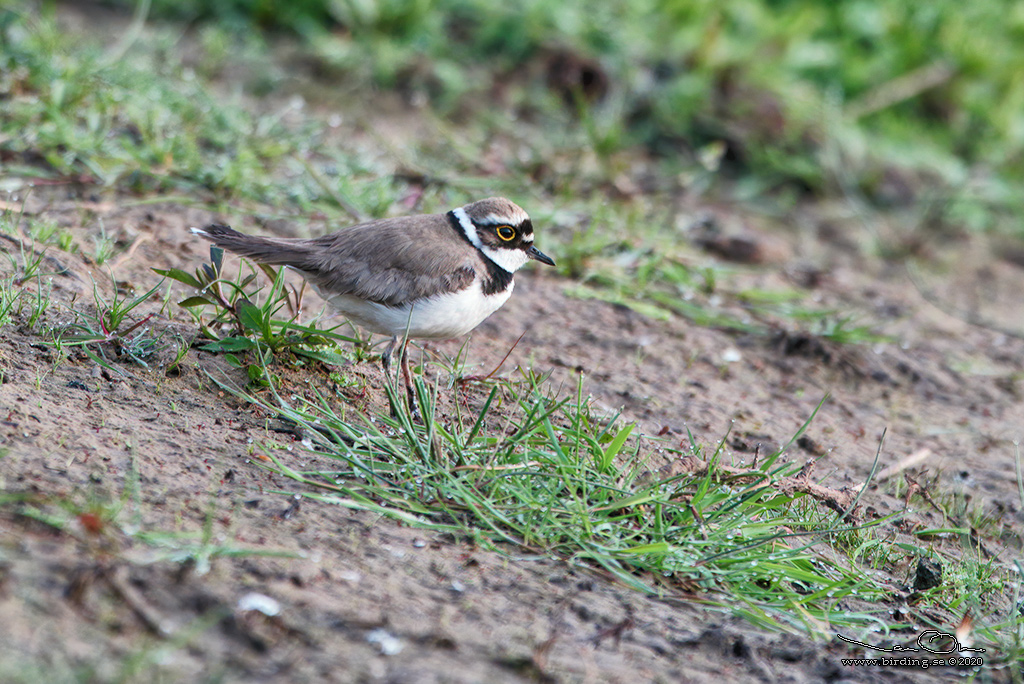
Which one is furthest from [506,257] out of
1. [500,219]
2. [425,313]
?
[425,313]

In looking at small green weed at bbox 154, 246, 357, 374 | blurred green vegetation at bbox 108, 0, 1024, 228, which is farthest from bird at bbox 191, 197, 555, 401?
blurred green vegetation at bbox 108, 0, 1024, 228

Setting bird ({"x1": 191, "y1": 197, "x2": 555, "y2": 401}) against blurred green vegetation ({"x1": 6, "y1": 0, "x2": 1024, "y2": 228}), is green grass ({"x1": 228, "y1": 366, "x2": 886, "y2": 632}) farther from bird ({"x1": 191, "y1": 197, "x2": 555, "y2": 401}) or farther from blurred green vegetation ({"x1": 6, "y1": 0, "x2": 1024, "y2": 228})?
blurred green vegetation ({"x1": 6, "y1": 0, "x2": 1024, "y2": 228})

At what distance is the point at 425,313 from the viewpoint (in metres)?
4.18

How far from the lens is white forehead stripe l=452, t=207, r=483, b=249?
468 cm

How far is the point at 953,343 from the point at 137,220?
5.27 meters

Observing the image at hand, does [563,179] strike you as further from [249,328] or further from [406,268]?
[249,328]

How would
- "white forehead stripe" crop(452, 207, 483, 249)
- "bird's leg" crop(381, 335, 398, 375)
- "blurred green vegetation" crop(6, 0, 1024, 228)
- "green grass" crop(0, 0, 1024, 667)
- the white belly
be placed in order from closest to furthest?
"green grass" crop(0, 0, 1024, 667) → the white belly → "bird's leg" crop(381, 335, 398, 375) → "white forehead stripe" crop(452, 207, 483, 249) → "blurred green vegetation" crop(6, 0, 1024, 228)

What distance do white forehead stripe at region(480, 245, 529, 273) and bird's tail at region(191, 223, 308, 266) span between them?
2.81 feet

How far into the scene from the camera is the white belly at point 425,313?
420 centimetres

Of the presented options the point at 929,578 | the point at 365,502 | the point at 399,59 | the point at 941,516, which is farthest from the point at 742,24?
A: the point at 365,502

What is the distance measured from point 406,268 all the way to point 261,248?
2.19 ft

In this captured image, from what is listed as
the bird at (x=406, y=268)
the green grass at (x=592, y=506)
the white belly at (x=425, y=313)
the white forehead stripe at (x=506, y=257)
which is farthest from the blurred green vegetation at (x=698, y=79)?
the green grass at (x=592, y=506)

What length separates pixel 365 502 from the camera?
339cm

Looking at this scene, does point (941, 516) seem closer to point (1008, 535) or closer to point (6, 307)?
point (1008, 535)
